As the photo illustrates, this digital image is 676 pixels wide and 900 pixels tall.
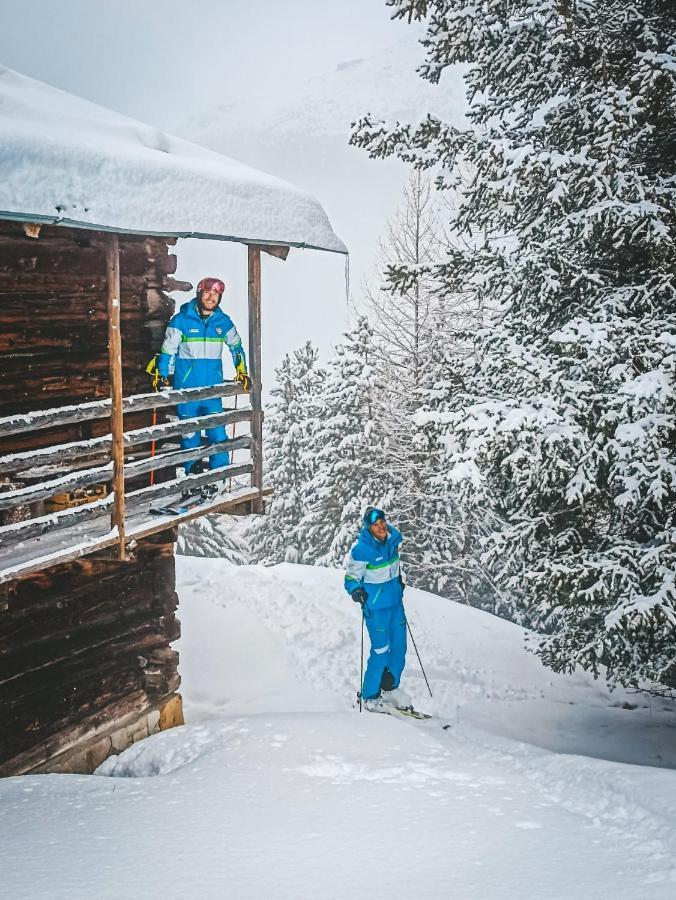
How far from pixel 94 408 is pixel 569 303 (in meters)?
5.17

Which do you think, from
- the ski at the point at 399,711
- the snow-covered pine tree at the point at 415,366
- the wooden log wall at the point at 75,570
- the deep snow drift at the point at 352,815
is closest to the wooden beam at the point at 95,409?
the wooden log wall at the point at 75,570

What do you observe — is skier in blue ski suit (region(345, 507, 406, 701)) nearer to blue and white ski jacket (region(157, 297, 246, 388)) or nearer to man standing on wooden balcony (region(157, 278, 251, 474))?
man standing on wooden balcony (region(157, 278, 251, 474))

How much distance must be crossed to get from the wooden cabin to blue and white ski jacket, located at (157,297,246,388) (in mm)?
262

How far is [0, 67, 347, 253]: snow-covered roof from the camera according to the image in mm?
5680

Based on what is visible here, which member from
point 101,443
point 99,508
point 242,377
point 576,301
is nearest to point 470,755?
point 99,508

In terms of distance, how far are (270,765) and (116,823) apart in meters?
1.45

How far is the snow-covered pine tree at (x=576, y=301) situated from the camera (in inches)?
294

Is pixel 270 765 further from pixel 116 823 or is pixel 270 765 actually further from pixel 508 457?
pixel 508 457

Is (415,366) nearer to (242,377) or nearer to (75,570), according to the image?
(242,377)

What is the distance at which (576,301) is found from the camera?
29.1ft

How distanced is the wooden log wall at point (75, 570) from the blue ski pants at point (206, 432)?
0.57 meters

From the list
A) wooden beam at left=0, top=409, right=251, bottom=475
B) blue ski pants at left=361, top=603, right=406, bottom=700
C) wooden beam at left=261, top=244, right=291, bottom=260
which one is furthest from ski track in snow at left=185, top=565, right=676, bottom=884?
wooden beam at left=261, top=244, right=291, bottom=260

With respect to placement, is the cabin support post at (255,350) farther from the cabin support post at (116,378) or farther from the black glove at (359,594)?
the cabin support post at (116,378)

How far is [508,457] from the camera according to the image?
750cm
